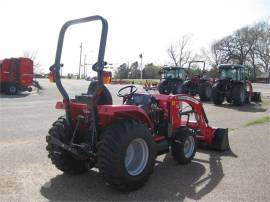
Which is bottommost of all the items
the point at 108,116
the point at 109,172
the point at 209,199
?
the point at 209,199

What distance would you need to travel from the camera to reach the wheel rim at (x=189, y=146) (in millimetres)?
7394

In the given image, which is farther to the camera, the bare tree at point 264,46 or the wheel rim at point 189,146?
the bare tree at point 264,46

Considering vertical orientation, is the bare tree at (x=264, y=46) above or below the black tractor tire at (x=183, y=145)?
above

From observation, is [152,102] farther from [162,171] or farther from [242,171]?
[242,171]

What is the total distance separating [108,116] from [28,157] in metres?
2.64

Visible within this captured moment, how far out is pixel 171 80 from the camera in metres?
25.8

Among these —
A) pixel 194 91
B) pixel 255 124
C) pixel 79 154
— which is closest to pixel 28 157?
pixel 79 154

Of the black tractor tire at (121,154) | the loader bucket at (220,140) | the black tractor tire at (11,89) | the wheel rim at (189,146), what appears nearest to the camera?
the black tractor tire at (121,154)

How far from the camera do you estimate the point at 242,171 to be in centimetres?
686

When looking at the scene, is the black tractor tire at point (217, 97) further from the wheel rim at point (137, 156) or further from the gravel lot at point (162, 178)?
the wheel rim at point (137, 156)

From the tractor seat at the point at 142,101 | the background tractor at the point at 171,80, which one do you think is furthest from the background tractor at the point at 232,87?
the tractor seat at the point at 142,101

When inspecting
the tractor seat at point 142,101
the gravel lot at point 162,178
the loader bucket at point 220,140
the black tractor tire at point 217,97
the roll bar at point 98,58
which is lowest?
the gravel lot at point 162,178

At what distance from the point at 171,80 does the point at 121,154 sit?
20659mm

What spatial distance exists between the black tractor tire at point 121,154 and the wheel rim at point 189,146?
1.71 meters
